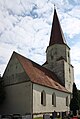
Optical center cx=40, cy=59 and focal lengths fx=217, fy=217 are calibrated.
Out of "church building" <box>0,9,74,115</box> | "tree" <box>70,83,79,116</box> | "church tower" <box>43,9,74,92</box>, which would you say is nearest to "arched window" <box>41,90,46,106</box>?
"church building" <box>0,9,74,115</box>

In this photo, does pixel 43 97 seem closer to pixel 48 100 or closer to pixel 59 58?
pixel 48 100

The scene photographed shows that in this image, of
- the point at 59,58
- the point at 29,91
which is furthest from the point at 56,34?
the point at 29,91

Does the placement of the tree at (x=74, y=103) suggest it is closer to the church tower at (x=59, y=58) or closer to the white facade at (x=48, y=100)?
the white facade at (x=48, y=100)

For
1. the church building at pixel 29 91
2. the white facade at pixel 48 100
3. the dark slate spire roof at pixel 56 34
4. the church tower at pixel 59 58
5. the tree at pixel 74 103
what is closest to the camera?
the church building at pixel 29 91

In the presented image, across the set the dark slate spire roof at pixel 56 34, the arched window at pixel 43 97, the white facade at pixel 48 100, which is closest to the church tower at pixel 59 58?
the dark slate spire roof at pixel 56 34

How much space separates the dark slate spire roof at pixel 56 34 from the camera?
1736 inches

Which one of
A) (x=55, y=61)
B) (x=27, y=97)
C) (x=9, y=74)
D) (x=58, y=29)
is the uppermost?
(x=58, y=29)

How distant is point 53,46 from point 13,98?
16.6 meters

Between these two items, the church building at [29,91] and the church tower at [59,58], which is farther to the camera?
the church tower at [59,58]

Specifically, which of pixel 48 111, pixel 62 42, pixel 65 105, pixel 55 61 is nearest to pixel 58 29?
pixel 62 42

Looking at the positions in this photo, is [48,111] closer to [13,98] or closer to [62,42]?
[13,98]

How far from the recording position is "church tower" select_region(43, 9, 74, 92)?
41.2m

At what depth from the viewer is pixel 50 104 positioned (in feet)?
108

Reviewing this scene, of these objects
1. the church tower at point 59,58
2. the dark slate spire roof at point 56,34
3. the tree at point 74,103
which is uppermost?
the dark slate spire roof at point 56,34
